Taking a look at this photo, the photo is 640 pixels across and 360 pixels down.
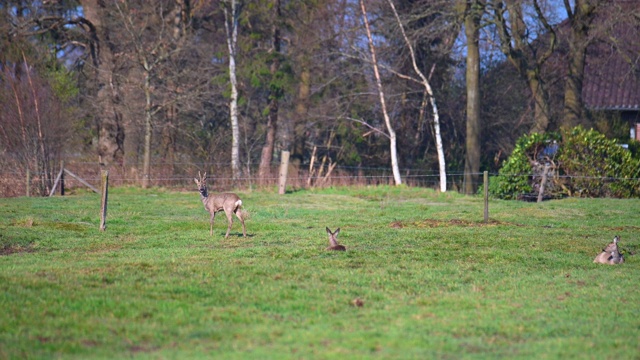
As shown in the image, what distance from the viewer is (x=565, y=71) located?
40.0 m

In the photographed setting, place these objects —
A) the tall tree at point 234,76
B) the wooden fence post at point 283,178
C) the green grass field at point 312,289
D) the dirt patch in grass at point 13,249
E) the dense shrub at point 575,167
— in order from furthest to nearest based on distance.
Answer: the tall tree at point 234,76 → the wooden fence post at point 283,178 → the dense shrub at point 575,167 → the dirt patch in grass at point 13,249 → the green grass field at point 312,289

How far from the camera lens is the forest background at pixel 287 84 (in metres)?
34.0

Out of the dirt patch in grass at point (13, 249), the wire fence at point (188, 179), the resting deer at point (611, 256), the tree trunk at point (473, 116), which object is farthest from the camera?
the tree trunk at point (473, 116)

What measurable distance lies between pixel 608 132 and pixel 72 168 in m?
23.5

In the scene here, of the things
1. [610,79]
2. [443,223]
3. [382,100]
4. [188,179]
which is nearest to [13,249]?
[443,223]

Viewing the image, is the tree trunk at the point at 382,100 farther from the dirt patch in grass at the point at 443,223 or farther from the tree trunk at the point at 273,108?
the dirt patch in grass at the point at 443,223

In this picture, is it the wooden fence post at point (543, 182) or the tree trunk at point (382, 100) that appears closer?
the wooden fence post at point (543, 182)

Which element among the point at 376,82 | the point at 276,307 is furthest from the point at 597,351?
the point at 376,82

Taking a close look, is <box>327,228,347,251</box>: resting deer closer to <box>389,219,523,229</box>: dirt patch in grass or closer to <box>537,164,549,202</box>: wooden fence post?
<box>389,219,523,229</box>: dirt patch in grass

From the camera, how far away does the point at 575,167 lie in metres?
30.7

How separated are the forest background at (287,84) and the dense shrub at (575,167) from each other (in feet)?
14.5

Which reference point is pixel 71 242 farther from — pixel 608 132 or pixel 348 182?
pixel 608 132

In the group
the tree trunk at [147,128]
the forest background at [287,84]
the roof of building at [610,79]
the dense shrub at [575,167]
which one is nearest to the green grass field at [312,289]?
the dense shrub at [575,167]

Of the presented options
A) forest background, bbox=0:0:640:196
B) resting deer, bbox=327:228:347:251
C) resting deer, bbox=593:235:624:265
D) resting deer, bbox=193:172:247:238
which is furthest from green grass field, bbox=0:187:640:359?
forest background, bbox=0:0:640:196
